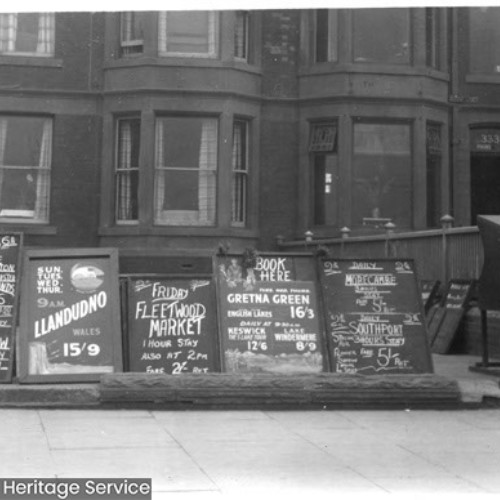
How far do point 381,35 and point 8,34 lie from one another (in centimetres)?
623

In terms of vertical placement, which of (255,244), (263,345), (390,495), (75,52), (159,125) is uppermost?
(75,52)

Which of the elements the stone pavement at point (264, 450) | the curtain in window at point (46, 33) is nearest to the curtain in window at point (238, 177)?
the curtain in window at point (46, 33)

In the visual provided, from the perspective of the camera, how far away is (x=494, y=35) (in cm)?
1512

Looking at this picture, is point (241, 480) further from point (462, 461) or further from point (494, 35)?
point (494, 35)

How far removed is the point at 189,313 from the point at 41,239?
24.6ft

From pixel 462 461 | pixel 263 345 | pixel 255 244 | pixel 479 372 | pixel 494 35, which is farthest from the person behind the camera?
pixel 255 244

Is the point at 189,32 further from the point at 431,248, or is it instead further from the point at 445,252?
the point at 445,252

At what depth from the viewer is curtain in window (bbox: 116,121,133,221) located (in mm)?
16469

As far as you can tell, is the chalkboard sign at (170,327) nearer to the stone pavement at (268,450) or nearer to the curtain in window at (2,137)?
the stone pavement at (268,450)

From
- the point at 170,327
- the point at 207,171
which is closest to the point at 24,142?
the point at 207,171

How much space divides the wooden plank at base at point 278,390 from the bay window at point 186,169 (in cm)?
790

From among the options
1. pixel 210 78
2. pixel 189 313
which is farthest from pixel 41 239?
pixel 189 313

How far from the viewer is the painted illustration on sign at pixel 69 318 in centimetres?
854

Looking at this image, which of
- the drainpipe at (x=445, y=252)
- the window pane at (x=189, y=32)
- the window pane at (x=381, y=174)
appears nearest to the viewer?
the drainpipe at (x=445, y=252)
